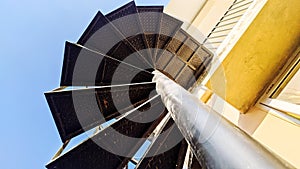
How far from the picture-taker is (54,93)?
2.43 m

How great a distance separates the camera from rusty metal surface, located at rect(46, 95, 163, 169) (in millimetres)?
2275

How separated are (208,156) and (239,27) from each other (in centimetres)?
211

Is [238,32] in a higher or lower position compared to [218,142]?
higher

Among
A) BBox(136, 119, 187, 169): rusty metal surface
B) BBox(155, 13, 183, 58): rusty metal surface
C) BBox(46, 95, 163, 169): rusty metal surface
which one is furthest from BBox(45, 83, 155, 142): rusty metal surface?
BBox(155, 13, 183, 58): rusty metal surface

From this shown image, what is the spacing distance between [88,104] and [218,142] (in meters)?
1.89

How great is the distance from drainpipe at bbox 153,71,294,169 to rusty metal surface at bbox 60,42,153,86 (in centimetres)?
158

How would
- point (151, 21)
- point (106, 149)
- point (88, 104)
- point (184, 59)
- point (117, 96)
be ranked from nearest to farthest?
point (106, 149) → point (88, 104) → point (117, 96) → point (151, 21) → point (184, 59)

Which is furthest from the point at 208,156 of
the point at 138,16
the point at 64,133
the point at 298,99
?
the point at 138,16

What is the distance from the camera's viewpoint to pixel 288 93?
7.64 ft

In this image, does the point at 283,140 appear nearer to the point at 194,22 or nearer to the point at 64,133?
the point at 64,133

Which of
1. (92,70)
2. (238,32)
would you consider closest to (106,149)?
(92,70)

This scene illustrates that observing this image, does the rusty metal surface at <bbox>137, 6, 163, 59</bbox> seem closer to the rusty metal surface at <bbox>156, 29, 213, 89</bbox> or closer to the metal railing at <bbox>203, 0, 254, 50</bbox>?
the rusty metal surface at <bbox>156, 29, 213, 89</bbox>

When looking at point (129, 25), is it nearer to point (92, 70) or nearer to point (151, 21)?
point (151, 21)

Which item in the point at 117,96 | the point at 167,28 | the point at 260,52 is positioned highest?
the point at 260,52
